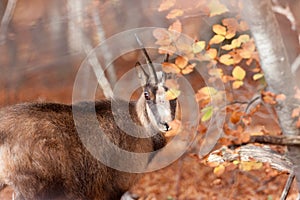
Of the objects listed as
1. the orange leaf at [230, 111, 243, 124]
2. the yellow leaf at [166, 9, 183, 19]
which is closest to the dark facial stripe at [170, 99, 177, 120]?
the orange leaf at [230, 111, 243, 124]

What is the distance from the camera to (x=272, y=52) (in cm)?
233

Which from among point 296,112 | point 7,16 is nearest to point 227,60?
point 296,112

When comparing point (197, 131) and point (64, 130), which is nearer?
point (64, 130)

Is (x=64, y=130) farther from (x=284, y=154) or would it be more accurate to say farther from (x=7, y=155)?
(x=284, y=154)

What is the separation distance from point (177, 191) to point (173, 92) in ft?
3.12

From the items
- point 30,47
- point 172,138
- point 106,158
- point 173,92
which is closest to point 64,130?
point 106,158

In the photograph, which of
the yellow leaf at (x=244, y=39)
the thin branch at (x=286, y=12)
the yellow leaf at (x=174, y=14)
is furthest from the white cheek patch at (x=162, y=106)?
the thin branch at (x=286, y=12)

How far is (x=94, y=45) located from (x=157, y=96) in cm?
134

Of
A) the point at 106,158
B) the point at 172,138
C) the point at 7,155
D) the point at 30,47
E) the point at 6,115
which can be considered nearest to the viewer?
the point at 7,155

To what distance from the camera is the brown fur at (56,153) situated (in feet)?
6.31

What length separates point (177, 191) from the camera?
2.97 meters

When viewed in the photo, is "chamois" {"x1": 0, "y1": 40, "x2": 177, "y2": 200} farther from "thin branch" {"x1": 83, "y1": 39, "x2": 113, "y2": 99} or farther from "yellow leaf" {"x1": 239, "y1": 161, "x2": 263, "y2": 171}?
"thin branch" {"x1": 83, "y1": 39, "x2": 113, "y2": 99}

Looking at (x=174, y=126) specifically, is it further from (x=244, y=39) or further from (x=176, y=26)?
(x=176, y=26)

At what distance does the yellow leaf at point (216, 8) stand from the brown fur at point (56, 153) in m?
0.87
